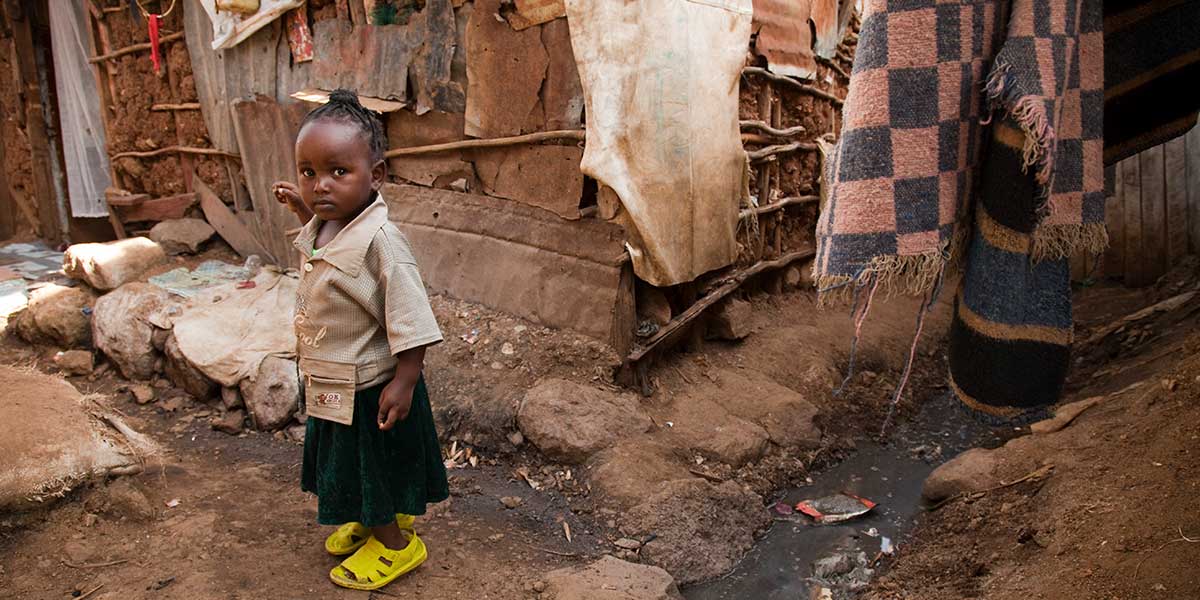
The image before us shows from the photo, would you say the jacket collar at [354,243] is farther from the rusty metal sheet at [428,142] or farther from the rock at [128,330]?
the rock at [128,330]

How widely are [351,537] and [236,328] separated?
2093 millimetres

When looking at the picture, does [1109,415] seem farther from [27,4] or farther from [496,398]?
[27,4]

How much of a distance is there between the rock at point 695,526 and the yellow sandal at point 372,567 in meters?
0.89

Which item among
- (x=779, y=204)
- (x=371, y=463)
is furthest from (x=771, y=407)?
(x=371, y=463)

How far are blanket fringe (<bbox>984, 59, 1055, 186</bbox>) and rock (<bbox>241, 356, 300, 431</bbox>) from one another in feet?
11.0

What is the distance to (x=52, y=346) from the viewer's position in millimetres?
4344

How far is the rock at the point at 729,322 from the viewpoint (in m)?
4.17

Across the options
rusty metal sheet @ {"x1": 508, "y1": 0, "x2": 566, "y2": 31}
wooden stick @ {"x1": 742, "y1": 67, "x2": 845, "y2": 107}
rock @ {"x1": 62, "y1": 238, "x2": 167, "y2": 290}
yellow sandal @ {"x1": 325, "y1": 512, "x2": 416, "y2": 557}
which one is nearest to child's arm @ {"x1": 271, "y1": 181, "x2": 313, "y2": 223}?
yellow sandal @ {"x1": 325, "y1": 512, "x2": 416, "y2": 557}

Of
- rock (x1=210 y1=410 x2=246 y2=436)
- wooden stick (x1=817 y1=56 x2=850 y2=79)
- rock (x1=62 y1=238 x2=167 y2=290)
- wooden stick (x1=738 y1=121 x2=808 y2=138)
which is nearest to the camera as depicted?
rock (x1=210 y1=410 x2=246 y2=436)

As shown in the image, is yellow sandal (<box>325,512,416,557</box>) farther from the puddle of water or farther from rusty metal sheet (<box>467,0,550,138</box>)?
rusty metal sheet (<box>467,0,550,138</box>)

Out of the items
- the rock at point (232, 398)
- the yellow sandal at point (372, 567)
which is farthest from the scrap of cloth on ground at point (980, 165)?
the rock at point (232, 398)

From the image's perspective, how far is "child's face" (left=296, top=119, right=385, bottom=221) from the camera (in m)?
1.90

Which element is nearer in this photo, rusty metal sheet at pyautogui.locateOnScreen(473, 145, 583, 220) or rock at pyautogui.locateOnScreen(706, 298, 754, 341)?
rusty metal sheet at pyautogui.locateOnScreen(473, 145, 583, 220)

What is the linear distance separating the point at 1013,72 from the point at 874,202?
0.83 ft
